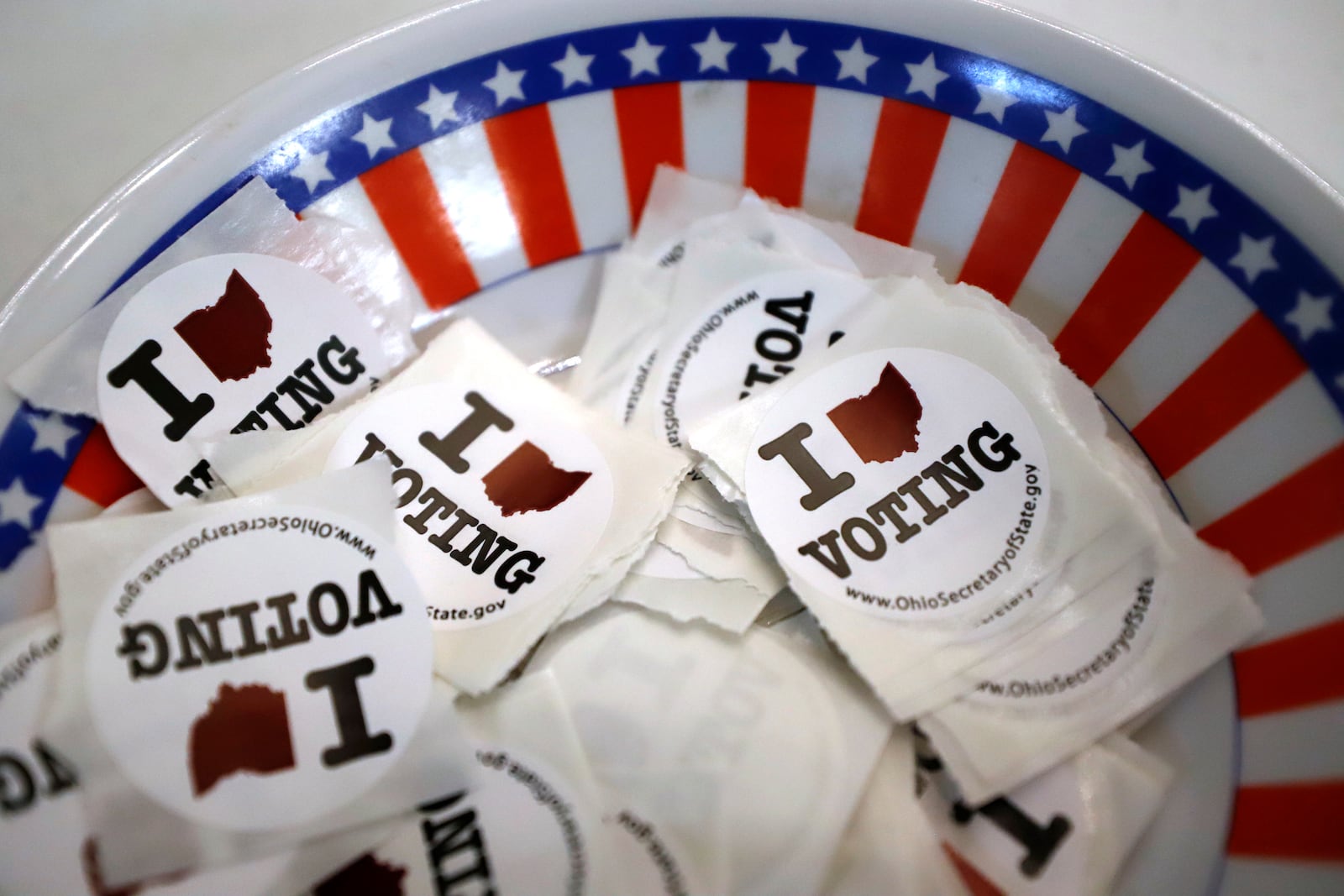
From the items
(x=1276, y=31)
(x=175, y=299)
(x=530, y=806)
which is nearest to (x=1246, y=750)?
(x=530, y=806)

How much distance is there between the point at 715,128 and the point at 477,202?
0.20m

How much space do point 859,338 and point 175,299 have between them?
0.49m

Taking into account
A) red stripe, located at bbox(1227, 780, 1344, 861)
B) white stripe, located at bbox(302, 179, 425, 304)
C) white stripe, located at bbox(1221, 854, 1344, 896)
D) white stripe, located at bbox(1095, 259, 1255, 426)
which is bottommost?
white stripe, located at bbox(1221, 854, 1344, 896)

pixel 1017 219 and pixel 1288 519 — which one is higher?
pixel 1017 219

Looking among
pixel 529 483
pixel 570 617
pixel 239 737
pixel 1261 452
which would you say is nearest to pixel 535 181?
pixel 529 483

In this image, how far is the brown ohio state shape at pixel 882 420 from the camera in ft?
1.99

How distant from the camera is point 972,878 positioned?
538mm

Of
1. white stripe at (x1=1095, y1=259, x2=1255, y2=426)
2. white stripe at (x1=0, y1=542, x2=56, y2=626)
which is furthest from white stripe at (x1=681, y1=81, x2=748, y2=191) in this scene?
white stripe at (x1=0, y1=542, x2=56, y2=626)

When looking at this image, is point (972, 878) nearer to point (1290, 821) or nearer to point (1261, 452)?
point (1290, 821)

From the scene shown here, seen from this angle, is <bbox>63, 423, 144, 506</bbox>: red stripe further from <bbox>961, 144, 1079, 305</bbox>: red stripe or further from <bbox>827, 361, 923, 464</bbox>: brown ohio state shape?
<bbox>961, 144, 1079, 305</bbox>: red stripe

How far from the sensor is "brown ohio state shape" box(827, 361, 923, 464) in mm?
605

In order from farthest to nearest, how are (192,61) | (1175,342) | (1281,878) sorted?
1. (192,61)
2. (1175,342)
3. (1281,878)

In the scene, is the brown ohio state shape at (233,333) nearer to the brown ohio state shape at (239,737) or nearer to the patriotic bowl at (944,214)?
the patriotic bowl at (944,214)

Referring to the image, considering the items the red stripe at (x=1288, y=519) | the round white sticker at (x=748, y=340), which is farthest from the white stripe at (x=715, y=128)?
the red stripe at (x=1288, y=519)
